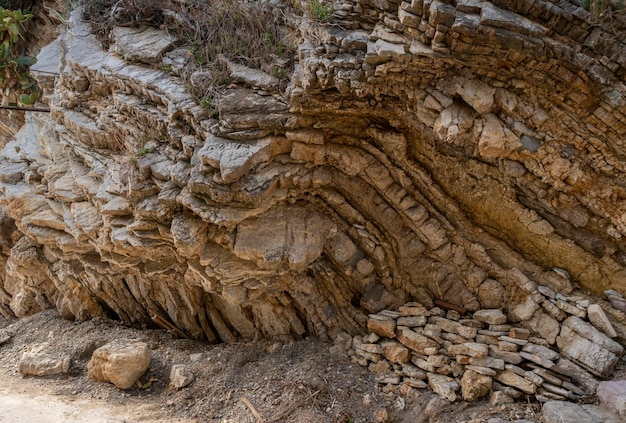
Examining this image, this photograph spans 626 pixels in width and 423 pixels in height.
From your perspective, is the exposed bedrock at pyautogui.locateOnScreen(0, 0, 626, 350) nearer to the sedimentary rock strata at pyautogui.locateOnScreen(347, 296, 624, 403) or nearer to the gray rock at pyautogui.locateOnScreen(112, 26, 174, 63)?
the gray rock at pyautogui.locateOnScreen(112, 26, 174, 63)

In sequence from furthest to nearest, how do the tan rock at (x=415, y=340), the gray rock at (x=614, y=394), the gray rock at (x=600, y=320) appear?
the tan rock at (x=415, y=340), the gray rock at (x=600, y=320), the gray rock at (x=614, y=394)

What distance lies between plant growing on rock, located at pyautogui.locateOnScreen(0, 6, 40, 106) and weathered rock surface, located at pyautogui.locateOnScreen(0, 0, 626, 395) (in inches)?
110

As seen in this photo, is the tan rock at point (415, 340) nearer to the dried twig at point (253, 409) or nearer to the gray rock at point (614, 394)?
the gray rock at point (614, 394)

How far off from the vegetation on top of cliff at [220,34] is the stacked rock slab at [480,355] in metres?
3.32


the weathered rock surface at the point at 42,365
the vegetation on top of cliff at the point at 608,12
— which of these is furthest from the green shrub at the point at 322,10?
the weathered rock surface at the point at 42,365

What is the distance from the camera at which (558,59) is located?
3820 millimetres

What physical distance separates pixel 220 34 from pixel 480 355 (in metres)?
5.08

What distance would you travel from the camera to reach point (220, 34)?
586 centimetres

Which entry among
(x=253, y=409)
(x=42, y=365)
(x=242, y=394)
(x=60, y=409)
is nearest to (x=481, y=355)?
(x=253, y=409)

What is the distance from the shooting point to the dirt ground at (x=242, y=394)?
15.9ft

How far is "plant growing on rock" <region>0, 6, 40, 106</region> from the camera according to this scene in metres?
8.19

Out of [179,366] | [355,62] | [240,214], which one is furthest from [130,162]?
[355,62]

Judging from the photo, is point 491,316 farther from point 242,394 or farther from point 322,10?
point 322,10

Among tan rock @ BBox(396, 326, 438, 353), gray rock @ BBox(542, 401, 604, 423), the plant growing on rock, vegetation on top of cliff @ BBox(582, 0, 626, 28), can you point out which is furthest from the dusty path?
A: vegetation on top of cliff @ BBox(582, 0, 626, 28)
